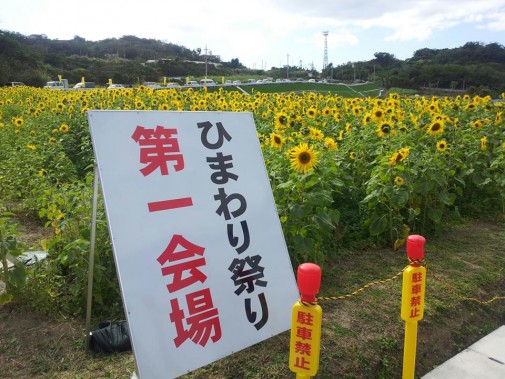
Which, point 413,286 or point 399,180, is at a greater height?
point 399,180

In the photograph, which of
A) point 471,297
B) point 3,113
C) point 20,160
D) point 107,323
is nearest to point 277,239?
point 107,323

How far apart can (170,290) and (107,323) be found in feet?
2.93

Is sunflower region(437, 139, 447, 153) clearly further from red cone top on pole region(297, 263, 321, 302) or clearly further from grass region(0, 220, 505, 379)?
red cone top on pole region(297, 263, 321, 302)

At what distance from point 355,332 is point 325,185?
1.18 meters

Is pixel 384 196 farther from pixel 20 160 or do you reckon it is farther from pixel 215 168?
pixel 20 160

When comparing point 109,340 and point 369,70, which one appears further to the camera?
point 369,70

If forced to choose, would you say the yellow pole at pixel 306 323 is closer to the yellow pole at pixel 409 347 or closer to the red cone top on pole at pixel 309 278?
the red cone top on pole at pixel 309 278

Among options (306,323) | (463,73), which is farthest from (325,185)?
(463,73)

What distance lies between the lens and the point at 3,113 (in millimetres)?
10602

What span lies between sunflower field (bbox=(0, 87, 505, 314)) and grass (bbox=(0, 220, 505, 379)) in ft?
0.73

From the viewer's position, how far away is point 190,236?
87.4 inches

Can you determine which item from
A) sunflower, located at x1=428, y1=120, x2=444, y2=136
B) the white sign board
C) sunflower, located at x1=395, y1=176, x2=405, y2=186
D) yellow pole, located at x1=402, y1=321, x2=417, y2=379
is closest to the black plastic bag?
the white sign board

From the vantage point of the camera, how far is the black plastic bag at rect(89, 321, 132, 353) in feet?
8.51

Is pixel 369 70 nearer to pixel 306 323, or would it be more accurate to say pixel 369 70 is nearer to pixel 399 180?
pixel 399 180
